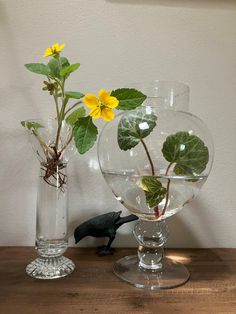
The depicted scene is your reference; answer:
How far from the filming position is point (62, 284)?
1.83 feet

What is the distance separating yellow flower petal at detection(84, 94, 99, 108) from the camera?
0.52 meters

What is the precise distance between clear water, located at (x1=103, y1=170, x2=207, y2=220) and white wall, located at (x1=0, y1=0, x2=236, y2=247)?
0.44ft

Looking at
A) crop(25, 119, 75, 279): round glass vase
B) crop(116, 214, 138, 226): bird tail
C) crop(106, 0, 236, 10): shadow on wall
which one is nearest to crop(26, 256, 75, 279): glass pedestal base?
crop(25, 119, 75, 279): round glass vase

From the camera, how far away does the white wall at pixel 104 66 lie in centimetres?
72

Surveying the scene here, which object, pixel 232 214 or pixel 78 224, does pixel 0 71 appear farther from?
pixel 232 214

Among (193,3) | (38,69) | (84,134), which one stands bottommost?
(84,134)

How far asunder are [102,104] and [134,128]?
0.08 m

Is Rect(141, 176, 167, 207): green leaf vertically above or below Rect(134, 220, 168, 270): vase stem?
above

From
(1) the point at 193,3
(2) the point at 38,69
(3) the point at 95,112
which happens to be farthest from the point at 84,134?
(1) the point at 193,3

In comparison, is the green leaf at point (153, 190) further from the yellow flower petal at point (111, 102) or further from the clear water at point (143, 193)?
the yellow flower petal at point (111, 102)

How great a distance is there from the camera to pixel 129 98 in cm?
55

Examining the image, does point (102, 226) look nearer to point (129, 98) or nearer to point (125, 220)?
point (125, 220)

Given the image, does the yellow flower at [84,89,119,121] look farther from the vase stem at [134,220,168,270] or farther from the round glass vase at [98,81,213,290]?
the vase stem at [134,220,168,270]

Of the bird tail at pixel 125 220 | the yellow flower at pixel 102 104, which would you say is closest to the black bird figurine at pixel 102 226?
the bird tail at pixel 125 220
